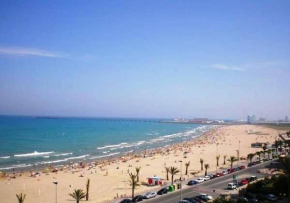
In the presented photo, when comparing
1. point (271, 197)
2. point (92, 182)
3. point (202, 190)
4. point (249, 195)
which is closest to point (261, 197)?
point (271, 197)

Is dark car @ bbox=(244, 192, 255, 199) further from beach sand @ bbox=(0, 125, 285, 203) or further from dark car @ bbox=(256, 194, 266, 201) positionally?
beach sand @ bbox=(0, 125, 285, 203)

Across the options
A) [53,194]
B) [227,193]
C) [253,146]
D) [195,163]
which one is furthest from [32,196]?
[253,146]

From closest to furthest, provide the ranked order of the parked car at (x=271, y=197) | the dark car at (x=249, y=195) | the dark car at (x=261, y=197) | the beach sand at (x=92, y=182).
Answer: the parked car at (x=271, y=197), the dark car at (x=261, y=197), the dark car at (x=249, y=195), the beach sand at (x=92, y=182)

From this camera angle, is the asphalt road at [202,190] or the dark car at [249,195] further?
the asphalt road at [202,190]

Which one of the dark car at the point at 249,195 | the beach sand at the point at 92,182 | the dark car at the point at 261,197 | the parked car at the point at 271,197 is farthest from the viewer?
the beach sand at the point at 92,182

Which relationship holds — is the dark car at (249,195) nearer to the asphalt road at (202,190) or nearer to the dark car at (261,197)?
the dark car at (261,197)

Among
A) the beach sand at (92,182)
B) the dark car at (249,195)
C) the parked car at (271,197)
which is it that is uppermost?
the parked car at (271,197)

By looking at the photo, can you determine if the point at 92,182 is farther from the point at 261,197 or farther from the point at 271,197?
the point at 271,197

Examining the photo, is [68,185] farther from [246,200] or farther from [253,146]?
[253,146]

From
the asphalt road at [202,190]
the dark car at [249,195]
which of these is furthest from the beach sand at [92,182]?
the dark car at [249,195]

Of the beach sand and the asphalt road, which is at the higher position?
the asphalt road

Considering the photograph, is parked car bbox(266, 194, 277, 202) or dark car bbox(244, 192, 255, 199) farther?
dark car bbox(244, 192, 255, 199)

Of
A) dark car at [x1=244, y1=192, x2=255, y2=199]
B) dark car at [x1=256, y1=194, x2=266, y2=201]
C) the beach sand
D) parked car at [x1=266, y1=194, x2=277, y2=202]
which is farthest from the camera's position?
the beach sand

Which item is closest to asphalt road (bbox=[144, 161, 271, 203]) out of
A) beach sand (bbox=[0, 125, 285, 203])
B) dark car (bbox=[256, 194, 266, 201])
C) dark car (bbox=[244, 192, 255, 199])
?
dark car (bbox=[244, 192, 255, 199])
